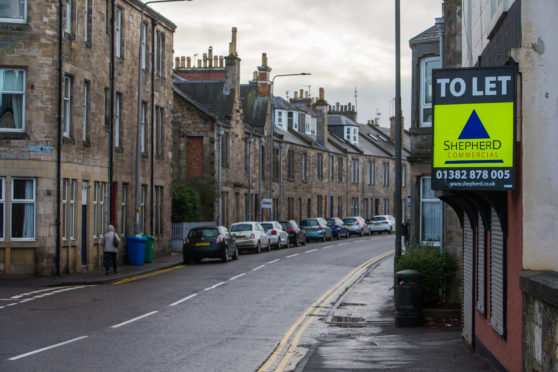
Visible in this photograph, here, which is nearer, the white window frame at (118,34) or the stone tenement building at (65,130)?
the stone tenement building at (65,130)

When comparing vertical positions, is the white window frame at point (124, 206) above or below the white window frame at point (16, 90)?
below

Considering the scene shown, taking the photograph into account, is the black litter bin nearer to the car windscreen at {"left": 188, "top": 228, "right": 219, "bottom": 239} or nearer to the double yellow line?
the double yellow line

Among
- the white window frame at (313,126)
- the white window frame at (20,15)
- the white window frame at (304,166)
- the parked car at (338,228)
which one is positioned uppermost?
the white window frame at (313,126)

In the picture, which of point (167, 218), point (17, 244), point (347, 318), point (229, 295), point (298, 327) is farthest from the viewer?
point (167, 218)

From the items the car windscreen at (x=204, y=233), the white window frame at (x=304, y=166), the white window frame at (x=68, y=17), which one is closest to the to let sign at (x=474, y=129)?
the white window frame at (x=68, y=17)

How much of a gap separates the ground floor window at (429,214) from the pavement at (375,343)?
3.17 metres

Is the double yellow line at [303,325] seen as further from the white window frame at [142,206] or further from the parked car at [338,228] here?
the parked car at [338,228]

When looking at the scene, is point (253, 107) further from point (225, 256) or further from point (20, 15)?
point (20, 15)

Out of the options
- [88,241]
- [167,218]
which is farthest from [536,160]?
[167,218]

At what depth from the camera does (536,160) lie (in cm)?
984

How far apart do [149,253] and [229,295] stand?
13.2 m

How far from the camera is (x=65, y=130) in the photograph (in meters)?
30.0

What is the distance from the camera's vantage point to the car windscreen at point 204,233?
3544 cm

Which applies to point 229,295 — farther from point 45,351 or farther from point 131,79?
point 131,79
